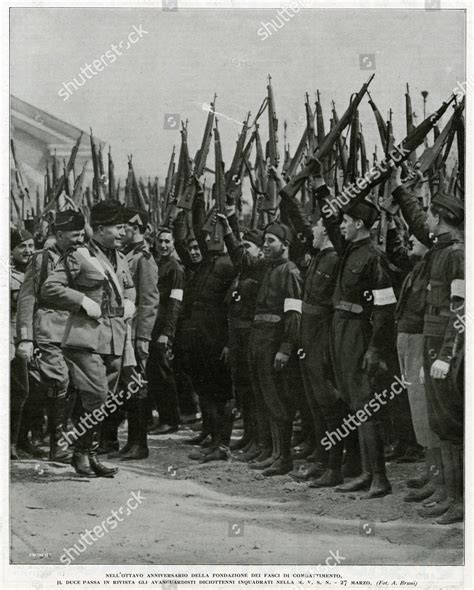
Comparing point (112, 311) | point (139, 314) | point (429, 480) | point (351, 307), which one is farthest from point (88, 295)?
point (429, 480)

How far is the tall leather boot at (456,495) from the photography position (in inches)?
226

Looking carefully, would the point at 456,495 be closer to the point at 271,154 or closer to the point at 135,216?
the point at 271,154

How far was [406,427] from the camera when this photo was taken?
5.85 m

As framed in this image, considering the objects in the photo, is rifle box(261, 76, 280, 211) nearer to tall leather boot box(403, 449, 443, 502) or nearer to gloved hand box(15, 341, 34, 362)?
gloved hand box(15, 341, 34, 362)

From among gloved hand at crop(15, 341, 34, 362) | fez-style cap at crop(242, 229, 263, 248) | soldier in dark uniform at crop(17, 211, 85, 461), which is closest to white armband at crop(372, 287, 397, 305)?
fez-style cap at crop(242, 229, 263, 248)

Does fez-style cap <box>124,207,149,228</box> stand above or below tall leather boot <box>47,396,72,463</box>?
above

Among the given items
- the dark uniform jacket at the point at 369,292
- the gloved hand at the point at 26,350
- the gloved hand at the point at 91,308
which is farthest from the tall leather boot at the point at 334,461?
the gloved hand at the point at 26,350

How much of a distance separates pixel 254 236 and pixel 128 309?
41.3 inches

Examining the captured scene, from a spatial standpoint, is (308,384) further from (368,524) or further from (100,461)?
(100,461)

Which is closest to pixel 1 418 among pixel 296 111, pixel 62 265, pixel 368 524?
pixel 62 265

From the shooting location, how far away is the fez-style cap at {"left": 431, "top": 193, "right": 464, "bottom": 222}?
571 centimetres

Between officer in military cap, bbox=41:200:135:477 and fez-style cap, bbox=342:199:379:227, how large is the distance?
1.73m
